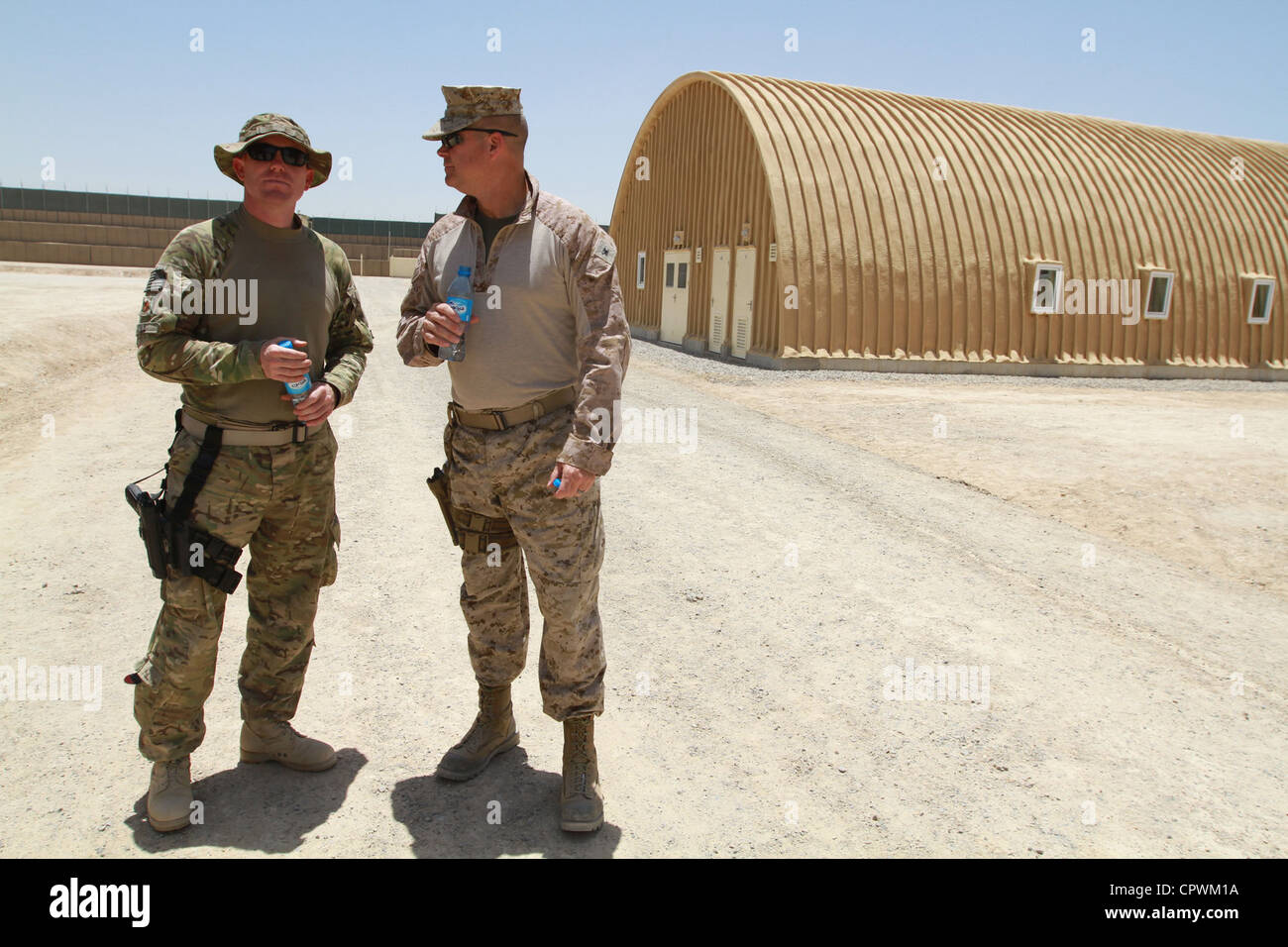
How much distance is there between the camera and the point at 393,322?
21094 millimetres

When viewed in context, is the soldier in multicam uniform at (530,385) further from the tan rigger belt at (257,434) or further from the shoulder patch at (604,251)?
the tan rigger belt at (257,434)

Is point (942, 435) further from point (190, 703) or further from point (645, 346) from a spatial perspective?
point (645, 346)

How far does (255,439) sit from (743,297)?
54.1ft

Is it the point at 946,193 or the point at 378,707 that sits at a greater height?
the point at 946,193

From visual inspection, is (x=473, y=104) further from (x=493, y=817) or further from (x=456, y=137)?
(x=493, y=817)

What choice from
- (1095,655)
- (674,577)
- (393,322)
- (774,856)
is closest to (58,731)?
(774,856)

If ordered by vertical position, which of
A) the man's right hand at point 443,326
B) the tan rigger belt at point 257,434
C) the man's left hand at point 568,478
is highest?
the man's right hand at point 443,326

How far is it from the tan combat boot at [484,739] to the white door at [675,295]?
62.3ft

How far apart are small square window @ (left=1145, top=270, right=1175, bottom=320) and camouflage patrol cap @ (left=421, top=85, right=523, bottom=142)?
21.1m

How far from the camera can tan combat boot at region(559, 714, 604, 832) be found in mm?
2920
